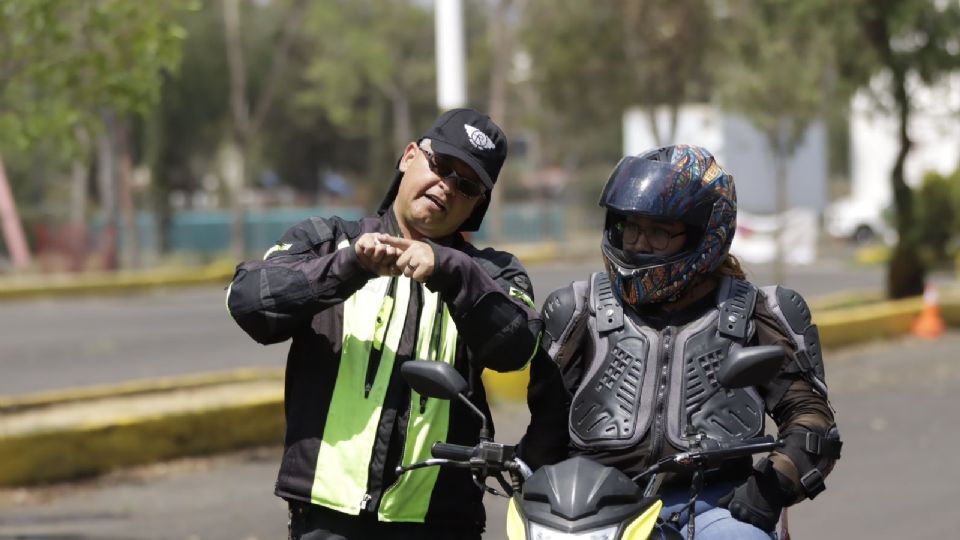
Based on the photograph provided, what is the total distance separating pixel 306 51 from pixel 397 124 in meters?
7.73

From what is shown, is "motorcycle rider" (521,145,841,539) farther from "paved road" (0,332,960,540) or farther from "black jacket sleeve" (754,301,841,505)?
"paved road" (0,332,960,540)

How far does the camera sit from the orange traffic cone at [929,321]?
63.7 ft

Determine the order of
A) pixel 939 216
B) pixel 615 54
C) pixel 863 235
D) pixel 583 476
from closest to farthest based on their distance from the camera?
pixel 583 476
pixel 939 216
pixel 615 54
pixel 863 235

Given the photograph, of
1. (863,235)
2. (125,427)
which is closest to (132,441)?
(125,427)

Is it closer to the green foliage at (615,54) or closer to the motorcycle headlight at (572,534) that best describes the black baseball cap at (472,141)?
the motorcycle headlight at (572,534)

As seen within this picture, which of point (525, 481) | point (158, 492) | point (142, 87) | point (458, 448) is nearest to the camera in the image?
point (525, 481)

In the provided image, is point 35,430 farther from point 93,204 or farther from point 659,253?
point 93,204

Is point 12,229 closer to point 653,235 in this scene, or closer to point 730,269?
point 730,269

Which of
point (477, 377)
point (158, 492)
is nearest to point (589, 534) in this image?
point (477, 377)

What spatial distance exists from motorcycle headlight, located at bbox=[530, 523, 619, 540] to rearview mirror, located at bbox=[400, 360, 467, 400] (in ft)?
1.47

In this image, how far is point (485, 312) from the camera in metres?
3.48

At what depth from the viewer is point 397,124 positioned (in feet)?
208

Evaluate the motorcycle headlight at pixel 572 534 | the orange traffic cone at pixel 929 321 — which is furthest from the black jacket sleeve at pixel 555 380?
the orange traffic cone at pixel 929 321

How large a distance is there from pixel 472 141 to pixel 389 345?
53cm
